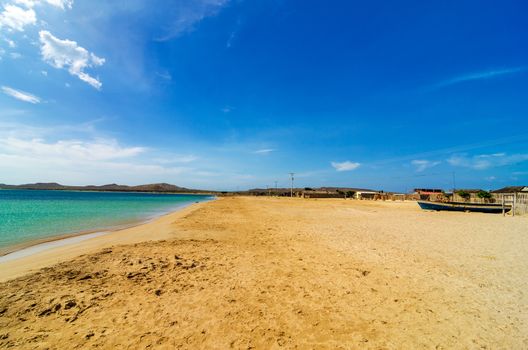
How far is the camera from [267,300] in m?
4.65

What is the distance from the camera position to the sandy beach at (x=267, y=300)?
137 inches

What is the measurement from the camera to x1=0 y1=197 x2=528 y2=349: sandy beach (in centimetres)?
348

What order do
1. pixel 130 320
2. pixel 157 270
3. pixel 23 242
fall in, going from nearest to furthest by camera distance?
pixel 130 320 < pixel 157 270 < pixel 23 242

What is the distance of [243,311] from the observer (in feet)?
13.9

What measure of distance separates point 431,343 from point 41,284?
7.01 metres

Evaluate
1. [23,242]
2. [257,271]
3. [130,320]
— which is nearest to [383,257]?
[257,271]

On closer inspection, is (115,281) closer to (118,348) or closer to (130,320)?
(130,320)

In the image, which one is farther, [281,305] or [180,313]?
[281,305]

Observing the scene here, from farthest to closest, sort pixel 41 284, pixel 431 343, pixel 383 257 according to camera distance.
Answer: pixel 383 257 → pixel 41 284 → pixel 431 343

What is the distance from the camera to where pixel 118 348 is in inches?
127

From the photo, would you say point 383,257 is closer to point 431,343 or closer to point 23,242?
point 431,343

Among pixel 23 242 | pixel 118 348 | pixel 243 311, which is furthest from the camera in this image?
pixel 23 242

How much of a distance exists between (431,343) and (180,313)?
371 cm

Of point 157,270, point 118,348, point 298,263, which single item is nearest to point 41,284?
point 157,270
